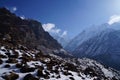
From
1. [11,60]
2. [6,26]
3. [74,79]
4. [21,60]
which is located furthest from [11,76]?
[6,26]

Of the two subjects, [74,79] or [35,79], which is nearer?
[35,79]

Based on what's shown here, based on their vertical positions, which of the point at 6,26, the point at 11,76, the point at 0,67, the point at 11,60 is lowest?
the point at 11,76

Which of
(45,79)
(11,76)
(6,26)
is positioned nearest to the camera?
(11,76)

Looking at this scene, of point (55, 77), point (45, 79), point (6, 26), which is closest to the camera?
point (45, 79)

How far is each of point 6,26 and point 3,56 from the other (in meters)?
134

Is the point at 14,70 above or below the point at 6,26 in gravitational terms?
below

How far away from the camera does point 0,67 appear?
3167 cm

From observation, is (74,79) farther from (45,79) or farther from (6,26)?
(6,26)

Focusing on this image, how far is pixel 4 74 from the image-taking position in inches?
1099

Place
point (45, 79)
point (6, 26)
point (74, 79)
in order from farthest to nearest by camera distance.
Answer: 1. point (6, 26)
2. point (74, 79)
3. point (45, 79)

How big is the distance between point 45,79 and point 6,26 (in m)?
143

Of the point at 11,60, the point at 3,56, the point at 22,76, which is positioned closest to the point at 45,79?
the point at 22,76

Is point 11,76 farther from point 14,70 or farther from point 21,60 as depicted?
point 21,60

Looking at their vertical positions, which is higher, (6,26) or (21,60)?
(6,26)
